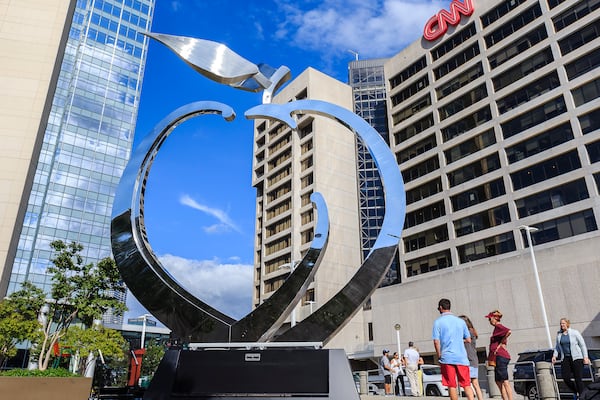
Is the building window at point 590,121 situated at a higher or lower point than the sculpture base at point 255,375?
higher

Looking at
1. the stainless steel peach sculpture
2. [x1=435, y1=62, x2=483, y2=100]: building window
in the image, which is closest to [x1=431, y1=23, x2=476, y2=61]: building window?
[x1=435, y1=62, x2=483, y2=100]: building window

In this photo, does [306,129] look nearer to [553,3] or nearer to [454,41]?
[454,41]

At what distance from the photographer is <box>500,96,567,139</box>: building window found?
112 feet

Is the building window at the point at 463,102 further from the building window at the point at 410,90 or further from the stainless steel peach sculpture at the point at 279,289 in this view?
the stainless steel peach sculpture at the point at 279,289

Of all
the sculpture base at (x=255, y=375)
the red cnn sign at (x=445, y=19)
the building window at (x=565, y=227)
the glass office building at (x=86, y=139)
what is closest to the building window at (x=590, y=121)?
the building window at (x=565, y=227)

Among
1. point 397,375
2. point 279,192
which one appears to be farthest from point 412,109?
point 397,375

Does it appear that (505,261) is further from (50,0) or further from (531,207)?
(50,0)

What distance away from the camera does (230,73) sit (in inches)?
386

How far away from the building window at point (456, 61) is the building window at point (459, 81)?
49.0 inches

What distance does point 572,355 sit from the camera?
808 cm

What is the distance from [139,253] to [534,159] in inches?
1325

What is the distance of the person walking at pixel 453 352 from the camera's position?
239 inches

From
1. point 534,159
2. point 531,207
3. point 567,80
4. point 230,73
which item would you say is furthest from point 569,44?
point 230,73

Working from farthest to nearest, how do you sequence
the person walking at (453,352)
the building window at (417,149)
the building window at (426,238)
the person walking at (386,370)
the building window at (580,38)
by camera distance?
the building window at (417,149), the building window at (426,238), the building window at (580,38), the person walking at (386,370), the person walking at (453,352)
